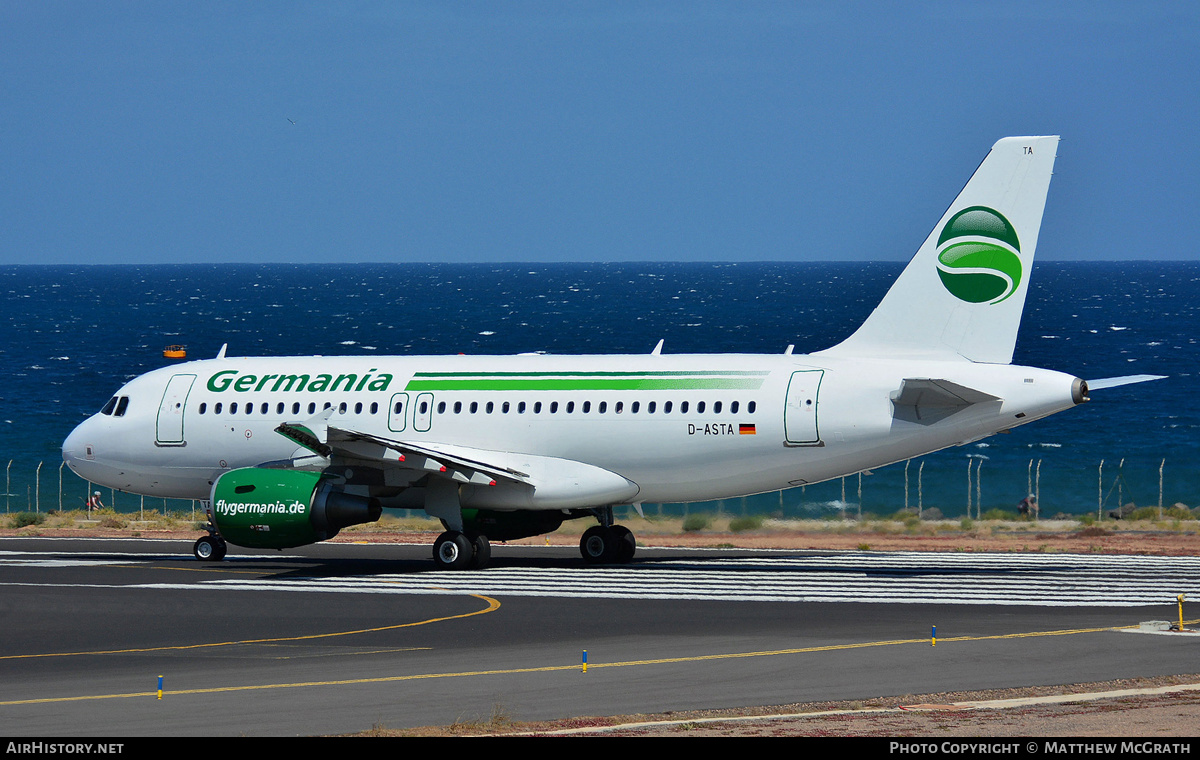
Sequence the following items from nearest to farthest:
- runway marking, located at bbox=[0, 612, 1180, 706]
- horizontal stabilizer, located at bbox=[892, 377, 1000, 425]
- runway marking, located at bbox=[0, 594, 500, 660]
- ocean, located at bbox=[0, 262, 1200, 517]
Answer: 1. runway marking, located at bbox=[0, 612, 1180, 706]
2. runway marking, located at bbox=[0, 594, 500, 660]
3. horizontal stabilizer, located at bbox=[892, 377, 1000, 425]
4. ocean, located at bbox=[0, 262, 1200, 517]

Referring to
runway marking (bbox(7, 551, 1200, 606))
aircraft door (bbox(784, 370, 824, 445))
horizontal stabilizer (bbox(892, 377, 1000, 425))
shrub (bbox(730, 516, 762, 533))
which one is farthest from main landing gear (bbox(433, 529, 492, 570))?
shrub (bbox(730, 516, 762, 533))

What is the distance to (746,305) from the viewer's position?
195 metres

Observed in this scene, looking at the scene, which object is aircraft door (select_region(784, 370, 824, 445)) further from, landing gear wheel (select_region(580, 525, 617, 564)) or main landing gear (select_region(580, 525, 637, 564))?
landing gear wheel (select_region(580, 525, 617, 564))

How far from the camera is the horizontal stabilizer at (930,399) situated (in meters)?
28.7

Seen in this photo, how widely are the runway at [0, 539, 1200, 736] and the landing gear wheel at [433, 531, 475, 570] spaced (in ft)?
1.75

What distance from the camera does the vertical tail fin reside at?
2939 cm

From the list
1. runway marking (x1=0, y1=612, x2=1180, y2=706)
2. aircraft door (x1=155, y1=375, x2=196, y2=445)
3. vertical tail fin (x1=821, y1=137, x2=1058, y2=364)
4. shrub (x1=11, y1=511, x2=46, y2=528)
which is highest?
vertical tail fin (x1=821, y1=137, x2=1058, y2=364)

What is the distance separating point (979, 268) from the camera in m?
29.9

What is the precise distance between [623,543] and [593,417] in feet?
11.9

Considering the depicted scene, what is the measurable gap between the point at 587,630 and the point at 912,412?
8.92m

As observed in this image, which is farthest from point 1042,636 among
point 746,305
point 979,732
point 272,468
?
point 746,305

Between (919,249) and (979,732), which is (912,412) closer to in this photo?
(919,249)

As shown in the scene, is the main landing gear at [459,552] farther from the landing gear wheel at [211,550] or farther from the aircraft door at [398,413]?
the landing gear wheel at [211,550]

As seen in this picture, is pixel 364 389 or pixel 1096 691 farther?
pixel 364 389
